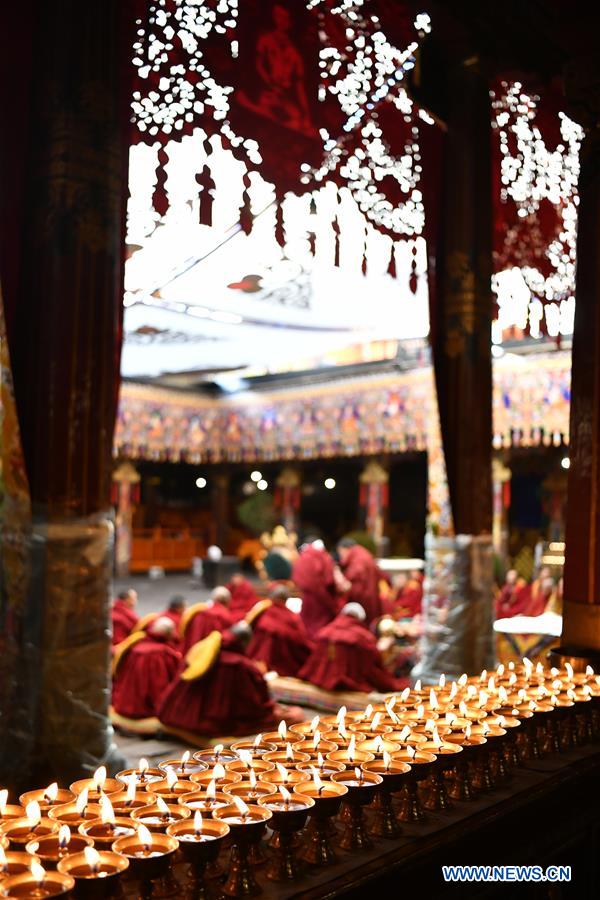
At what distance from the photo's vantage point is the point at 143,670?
591 cm

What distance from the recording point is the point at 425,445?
49.1 ft

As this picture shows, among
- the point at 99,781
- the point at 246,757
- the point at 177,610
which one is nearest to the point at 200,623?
the point at 177,610

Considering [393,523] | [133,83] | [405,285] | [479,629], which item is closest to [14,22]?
[133,83]

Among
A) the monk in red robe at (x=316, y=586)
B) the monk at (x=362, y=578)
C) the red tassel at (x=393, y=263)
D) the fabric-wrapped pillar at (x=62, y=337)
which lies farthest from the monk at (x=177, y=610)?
the fabric-wrapped pillar at (x=62, y=337)

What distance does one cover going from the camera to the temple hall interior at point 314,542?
1495mm

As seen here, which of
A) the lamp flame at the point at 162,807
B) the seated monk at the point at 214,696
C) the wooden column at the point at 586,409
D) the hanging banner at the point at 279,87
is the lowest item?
the seated monk at the point at 214,696

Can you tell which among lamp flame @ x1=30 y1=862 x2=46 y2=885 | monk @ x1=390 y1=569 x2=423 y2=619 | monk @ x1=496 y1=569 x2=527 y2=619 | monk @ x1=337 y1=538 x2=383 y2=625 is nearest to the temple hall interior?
lamp flame @ x1=30 y1=862 x2=46 y2=885

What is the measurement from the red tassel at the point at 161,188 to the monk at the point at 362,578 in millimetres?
5527

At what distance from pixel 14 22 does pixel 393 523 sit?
17938mm

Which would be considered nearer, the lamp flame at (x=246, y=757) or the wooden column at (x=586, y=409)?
the lamp flame at (x=246, y=757)

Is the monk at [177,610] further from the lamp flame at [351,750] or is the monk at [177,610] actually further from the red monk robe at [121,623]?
the lamp flame at [351,750]

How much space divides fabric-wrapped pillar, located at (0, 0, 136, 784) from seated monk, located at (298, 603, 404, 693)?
12.2 ft

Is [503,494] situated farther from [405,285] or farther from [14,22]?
[14,22]

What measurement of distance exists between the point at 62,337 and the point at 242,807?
1869 mm
